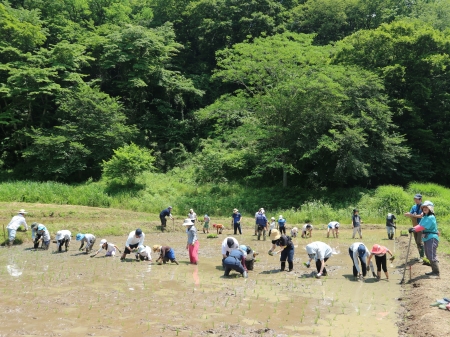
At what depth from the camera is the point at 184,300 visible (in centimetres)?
1042

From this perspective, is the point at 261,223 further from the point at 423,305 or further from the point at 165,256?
the point at 423,305

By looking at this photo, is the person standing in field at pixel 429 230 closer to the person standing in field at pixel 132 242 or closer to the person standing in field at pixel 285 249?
the person standing in field at pixel 285 249

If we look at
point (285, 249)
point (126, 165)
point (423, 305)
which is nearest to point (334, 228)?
point (285, 249)

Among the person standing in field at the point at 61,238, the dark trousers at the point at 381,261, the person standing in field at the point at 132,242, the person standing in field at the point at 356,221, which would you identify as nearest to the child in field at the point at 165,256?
the person standing in field at the point at 132,242

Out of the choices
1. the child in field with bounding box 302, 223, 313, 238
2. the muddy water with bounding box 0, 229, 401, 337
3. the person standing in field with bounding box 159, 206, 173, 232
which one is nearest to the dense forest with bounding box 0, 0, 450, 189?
the child in field with bounding box 302, 223, 313, 238

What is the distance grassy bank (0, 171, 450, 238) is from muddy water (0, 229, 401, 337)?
42.6 ft

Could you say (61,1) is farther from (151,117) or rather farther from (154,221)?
(154,221)

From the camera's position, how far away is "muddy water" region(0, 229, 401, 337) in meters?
8.53

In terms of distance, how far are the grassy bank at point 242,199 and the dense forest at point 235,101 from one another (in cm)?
158

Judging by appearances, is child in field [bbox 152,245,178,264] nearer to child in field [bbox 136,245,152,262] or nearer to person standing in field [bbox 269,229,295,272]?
child in field [bbox 136,245,152,262]

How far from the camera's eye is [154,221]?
24375mm

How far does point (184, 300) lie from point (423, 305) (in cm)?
573

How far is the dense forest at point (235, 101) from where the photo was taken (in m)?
31.0

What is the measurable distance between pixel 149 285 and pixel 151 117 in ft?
105
